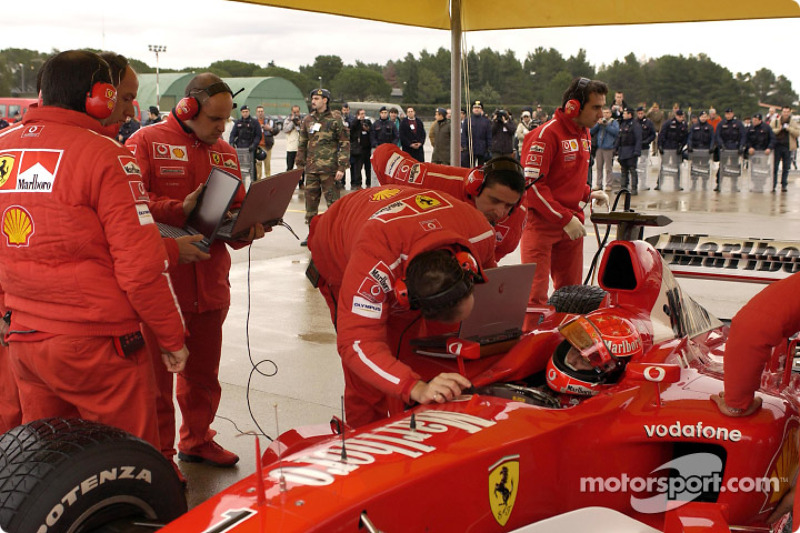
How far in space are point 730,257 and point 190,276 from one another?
9.29 ft

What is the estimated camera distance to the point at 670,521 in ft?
7.86

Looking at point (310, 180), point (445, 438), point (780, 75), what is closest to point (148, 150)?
point (445, 438)

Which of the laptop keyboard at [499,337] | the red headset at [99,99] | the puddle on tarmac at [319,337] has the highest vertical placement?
the red headset at [99,99]

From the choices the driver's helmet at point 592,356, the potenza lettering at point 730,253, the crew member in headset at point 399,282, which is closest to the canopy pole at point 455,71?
the potenza lettering at point 730,253

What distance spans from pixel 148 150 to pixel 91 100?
100 cm

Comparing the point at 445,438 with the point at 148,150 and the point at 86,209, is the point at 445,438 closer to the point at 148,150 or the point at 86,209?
the point at 86,209

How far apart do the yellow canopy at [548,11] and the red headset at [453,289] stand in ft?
9.72

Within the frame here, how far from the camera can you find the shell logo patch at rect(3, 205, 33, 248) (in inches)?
101

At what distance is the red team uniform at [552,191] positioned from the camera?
5242mm

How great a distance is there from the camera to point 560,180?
543cm

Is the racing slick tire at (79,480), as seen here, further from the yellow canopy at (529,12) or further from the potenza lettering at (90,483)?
the yellow canopy at (529,12)

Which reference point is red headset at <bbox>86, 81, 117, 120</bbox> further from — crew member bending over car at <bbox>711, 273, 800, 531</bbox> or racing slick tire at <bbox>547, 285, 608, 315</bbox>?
racing slick tire at <bbox>547, 285, 608, 315</bbox>

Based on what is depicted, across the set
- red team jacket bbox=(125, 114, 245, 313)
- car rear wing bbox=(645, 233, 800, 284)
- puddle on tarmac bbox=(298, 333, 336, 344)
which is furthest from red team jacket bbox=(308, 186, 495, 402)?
puddle on tarmac bbox=(298, 333, 336, 344)

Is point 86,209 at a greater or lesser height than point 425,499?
greater
